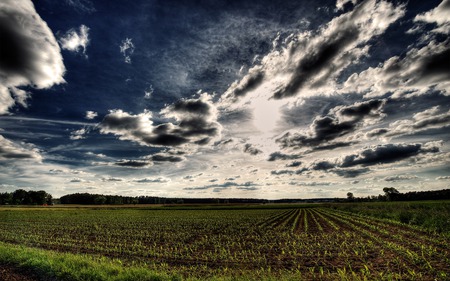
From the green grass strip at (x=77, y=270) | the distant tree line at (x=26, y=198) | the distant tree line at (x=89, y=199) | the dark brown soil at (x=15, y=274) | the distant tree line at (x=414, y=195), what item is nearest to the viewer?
the green grass strip at (x=77, y=270)

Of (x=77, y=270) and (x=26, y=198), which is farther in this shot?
(x=26, y=198)

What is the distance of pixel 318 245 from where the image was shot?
18.9 meters

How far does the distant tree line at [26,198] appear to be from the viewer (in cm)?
15062

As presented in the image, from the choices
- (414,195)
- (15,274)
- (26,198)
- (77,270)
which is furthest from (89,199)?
(414,195)

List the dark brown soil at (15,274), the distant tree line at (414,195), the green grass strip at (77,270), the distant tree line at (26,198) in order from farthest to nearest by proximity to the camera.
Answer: the distant tree line at (26,198) → the distant tree line at (414,195) → the dark brown soil at (15,274) → the green grass strip at (77,270)

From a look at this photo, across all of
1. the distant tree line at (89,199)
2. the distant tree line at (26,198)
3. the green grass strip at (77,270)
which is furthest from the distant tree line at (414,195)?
the distant tree line at (26,198)

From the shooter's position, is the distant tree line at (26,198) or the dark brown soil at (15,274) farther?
the distant tree line at (26,198)

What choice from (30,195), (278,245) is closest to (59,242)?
(278,245)

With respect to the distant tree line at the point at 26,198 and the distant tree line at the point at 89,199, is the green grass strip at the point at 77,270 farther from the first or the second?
the distant tree line at the point at 89,199

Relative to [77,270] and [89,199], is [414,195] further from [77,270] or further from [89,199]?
[89,199]

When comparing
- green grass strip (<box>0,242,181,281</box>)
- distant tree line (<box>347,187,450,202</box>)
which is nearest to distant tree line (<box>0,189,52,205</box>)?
green grass strip (<box>0,242,181,281</box>)

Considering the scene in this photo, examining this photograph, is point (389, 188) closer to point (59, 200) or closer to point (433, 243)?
point (433, 243)

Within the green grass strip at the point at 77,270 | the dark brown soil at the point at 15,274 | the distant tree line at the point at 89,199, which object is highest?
the distant tree line at the point at 89,199

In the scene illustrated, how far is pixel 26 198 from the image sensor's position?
152875mm
